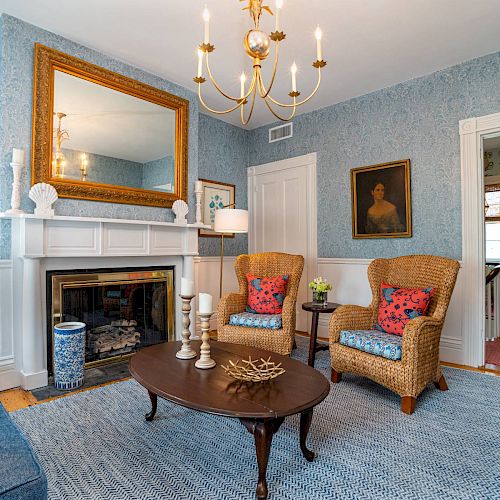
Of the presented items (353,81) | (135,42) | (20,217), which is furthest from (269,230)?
(20,217)

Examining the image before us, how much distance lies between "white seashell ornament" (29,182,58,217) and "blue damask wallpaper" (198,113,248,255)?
77.8 inches

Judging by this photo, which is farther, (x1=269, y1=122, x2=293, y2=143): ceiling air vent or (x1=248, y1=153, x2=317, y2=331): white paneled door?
(x1=269, y1=122, x2=293, y2=143): ceiling air vent

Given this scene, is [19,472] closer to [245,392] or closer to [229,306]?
[245,392]

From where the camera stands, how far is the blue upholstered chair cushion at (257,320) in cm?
325

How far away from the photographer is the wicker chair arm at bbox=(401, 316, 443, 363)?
2336 mm

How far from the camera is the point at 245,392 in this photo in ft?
5.41

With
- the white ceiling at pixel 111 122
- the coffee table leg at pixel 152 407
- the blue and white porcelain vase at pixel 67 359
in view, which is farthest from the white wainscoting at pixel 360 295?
the blue and white porcelain vase at pixel 67 359

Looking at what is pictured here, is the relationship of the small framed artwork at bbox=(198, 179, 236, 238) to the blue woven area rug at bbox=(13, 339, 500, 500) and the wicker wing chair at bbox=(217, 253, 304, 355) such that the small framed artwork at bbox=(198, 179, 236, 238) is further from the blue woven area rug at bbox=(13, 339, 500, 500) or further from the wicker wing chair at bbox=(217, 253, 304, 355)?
the blue woven area rug at bbox=(13, 339, 500, 500)

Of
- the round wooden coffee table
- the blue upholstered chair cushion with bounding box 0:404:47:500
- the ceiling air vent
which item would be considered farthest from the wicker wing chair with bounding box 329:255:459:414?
the ceiling air vent

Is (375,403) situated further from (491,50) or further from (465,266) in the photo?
(491,50)

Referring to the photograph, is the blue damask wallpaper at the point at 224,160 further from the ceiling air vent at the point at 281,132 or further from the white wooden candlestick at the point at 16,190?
the white wooden candlestick at the point at 16,190

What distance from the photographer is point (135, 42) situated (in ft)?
10.0

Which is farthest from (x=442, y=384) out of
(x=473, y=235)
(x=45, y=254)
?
(x=45, y=254)

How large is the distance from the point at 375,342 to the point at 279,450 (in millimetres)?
1063
